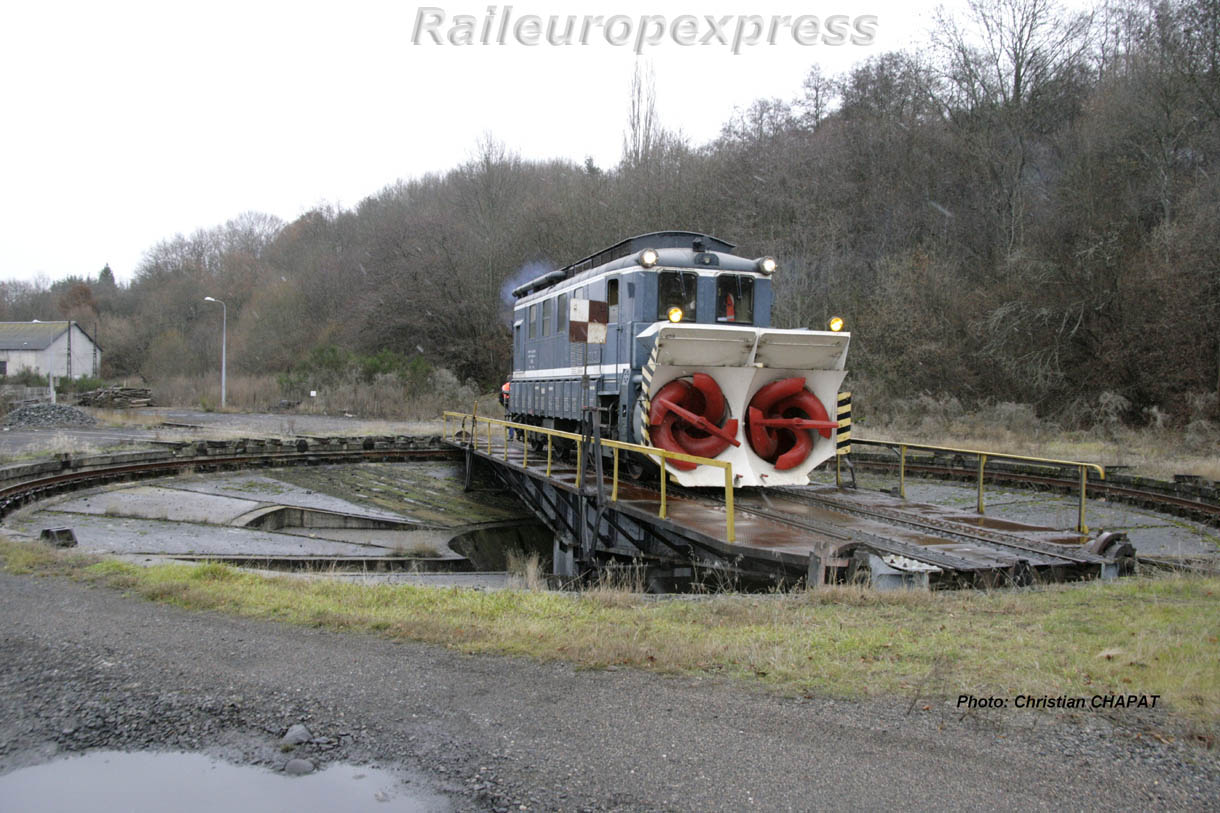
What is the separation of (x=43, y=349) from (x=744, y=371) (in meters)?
70.7

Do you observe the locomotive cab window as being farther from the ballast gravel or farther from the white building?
the white building

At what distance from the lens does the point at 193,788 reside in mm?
3740

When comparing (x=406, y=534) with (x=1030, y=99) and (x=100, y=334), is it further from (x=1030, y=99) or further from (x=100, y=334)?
(x=100, y=334)

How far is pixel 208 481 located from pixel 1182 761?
17258 mm

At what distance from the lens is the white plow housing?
10.3m

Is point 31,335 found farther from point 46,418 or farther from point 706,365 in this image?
point 706,365

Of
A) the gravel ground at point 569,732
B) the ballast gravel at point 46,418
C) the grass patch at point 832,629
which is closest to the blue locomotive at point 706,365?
the grass patch at point 832,629

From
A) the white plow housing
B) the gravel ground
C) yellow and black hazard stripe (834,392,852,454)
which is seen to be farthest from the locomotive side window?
the gravel ground

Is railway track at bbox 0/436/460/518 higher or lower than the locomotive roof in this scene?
lower

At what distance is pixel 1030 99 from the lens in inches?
1326

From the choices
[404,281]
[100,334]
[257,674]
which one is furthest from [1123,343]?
[100,334]

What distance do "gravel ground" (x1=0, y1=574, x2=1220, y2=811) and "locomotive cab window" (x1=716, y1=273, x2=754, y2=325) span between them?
7.76 metres

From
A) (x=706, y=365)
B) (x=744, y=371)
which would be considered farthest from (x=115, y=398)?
(x=744, y=371)

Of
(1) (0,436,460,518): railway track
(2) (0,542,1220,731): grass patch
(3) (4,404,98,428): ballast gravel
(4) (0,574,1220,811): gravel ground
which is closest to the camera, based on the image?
(4) (0,574,1220,811): gravel ground
